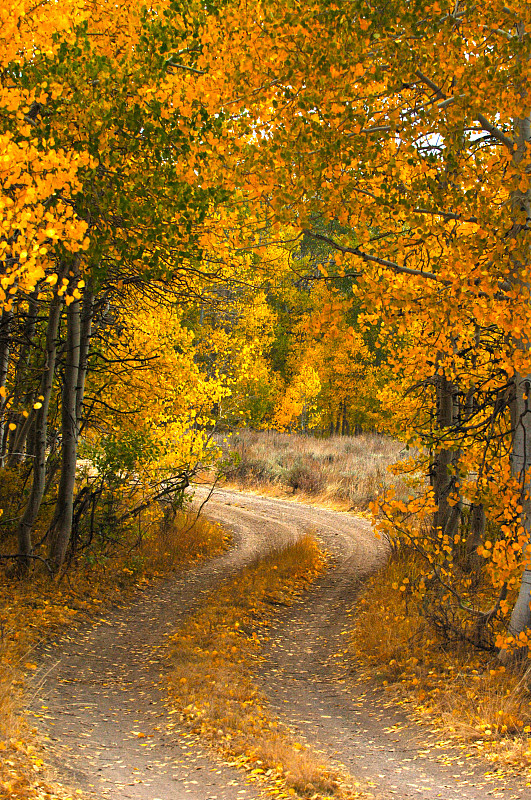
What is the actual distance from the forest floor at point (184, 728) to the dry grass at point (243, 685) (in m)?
0.15

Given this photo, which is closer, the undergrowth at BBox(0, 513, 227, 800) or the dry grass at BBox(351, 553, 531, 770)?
the undergrowth at BBox(0, 513, 227, 800)

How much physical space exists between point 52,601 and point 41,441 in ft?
→ 6.76

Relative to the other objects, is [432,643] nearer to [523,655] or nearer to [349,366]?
[523,655]

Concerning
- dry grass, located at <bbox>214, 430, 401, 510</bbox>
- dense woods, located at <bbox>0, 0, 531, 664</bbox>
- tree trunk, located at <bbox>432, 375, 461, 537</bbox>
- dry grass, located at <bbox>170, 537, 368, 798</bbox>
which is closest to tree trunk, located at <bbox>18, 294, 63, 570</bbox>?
dense woods, located at <bbox>0, 0, 531, 664</bbox>

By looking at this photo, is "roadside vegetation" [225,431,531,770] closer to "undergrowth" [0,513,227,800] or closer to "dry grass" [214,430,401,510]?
"undergrowth" [0,513,227,800]

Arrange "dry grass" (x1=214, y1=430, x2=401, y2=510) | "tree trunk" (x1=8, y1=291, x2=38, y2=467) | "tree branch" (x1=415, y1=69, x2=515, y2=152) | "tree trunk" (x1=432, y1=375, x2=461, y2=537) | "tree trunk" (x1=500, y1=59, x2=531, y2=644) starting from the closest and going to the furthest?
1. "tree branch" (x1=415, y1=69, x2=515, y2=152)
2. "tree trunk" (x1=500, y1=59, x2=531, y2=644)
3. "tree trunk" (x1=8, y1=291, x2=38, y2=467)
4. "tree trunk" (x1=432, y1=375, x2=461, y2=537)
5. "dry grass" (x1=214, y1=430, x2=401, y2=510)

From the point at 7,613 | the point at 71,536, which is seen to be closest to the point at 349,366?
the point at 71,536

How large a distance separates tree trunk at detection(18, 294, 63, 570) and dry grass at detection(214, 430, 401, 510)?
11.1 metres

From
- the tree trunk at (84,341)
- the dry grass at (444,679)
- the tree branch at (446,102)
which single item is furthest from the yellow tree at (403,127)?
the tree trunk at (84,341)

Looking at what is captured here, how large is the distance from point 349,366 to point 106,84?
28417 mm

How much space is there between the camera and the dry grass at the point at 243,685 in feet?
16.3

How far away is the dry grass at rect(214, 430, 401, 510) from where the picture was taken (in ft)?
65.5

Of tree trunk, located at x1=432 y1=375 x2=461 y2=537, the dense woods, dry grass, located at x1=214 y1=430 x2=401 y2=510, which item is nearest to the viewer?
the dense woods

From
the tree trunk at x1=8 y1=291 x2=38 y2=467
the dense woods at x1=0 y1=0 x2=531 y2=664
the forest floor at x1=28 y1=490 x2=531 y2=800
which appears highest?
the dense woods at x1=0 y1=0 x2=531 y2=664
